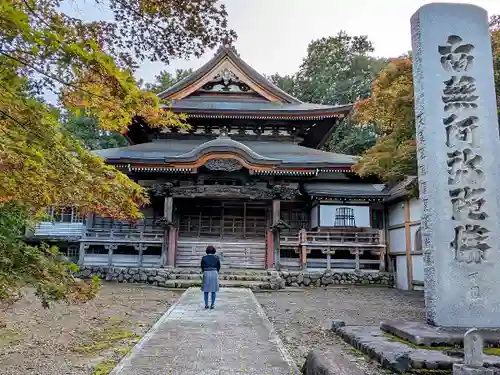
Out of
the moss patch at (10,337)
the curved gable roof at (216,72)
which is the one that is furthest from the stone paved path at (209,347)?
the curved gable roof at (216,72)

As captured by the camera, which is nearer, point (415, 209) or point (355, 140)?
point (415, 209)

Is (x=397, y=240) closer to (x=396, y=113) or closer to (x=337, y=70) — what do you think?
(x=396, y=113)

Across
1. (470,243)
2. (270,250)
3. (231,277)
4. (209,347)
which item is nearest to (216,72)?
(270,250)

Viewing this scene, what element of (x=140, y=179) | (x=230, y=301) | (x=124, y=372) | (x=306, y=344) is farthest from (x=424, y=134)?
(x=140, y=179)

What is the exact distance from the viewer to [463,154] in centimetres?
553

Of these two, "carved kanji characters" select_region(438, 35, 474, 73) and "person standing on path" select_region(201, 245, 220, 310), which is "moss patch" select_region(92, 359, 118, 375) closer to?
"person standing on path" select_region(201, 245, 220, 310)

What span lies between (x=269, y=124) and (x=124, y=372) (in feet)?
49.1

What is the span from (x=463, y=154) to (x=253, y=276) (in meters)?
9.04

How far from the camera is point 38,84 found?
8.70ft

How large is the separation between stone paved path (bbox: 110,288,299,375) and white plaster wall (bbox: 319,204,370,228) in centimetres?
A: 775

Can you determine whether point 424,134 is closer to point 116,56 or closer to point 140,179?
point 116,56

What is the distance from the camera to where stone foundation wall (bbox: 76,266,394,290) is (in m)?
13.4

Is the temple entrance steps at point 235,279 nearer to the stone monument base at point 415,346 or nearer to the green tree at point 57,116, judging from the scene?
the stone monument base at point 415,346

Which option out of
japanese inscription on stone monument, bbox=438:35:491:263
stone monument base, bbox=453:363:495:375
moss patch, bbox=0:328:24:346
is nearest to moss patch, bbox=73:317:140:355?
moss patch, bbox=0:328:24:346
